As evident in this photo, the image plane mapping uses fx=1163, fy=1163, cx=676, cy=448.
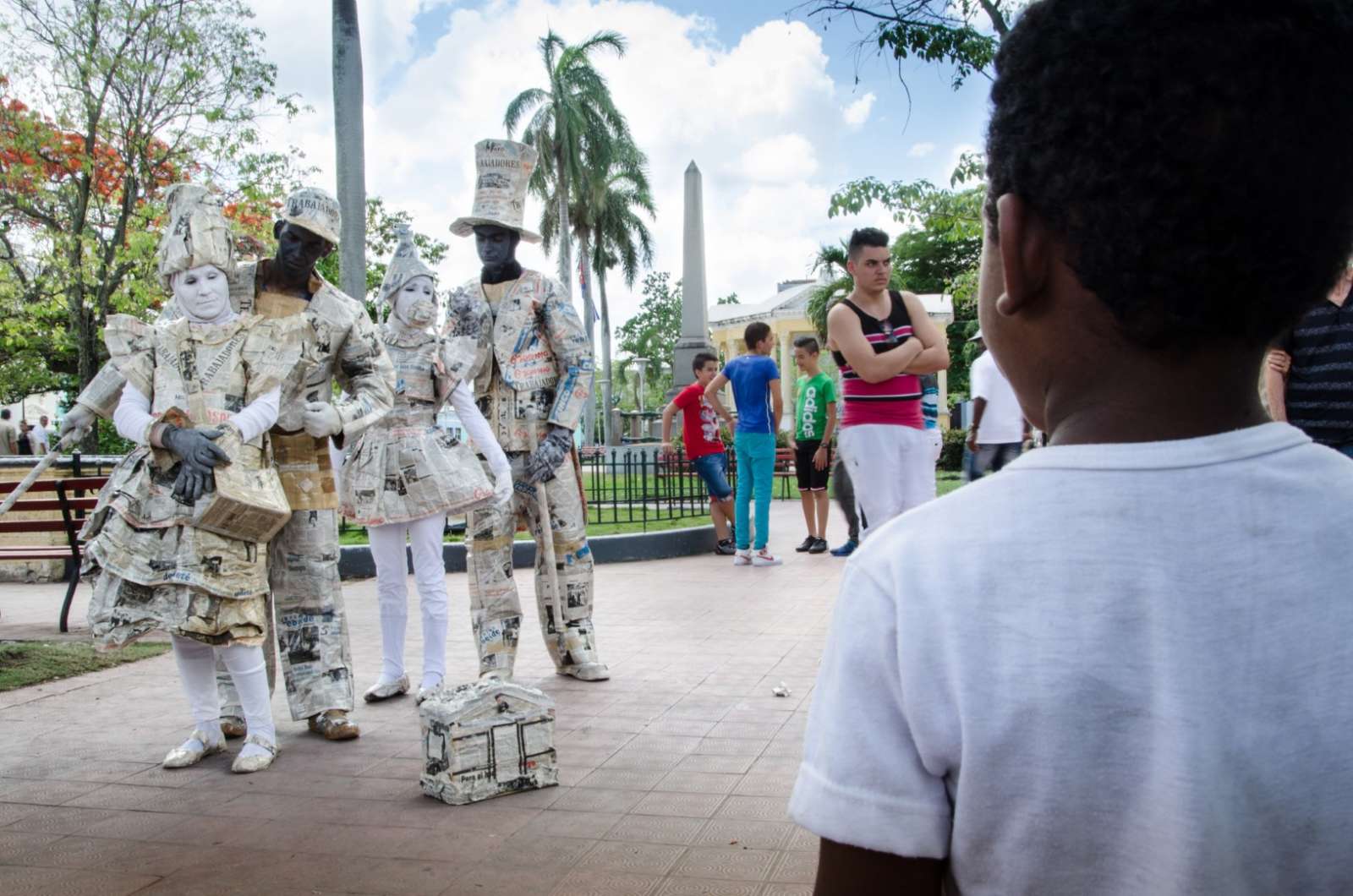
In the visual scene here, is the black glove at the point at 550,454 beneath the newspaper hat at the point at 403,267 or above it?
beneath

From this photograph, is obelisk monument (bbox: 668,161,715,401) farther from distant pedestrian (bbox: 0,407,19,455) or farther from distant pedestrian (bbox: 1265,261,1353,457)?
distant pedestrian (bbox: 1265,261,1353,457)

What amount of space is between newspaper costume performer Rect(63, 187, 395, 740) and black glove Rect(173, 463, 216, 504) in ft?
1.99

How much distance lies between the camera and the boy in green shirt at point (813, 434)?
36.4ft

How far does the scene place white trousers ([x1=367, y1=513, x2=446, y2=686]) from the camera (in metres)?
5.67

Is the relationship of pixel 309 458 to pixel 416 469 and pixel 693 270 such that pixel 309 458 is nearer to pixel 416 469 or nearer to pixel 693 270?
pixel 416 469

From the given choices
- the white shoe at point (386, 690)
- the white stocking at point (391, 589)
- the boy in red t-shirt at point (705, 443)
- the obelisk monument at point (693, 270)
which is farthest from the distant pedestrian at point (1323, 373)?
the obelisk monument at point (693, 270)

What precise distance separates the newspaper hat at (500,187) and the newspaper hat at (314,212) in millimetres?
941

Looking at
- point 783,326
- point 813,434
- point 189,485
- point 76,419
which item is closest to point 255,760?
point 189,485

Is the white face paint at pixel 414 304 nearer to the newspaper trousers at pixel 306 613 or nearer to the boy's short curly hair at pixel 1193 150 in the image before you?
the newspaper trousers at pixel 306 613

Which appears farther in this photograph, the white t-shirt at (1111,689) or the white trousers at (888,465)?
the white trousers at (888,465)

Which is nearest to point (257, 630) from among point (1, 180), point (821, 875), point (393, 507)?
point (393, 507)

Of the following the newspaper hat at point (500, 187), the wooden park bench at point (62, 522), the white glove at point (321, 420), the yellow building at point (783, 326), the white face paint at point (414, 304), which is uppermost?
the yellow building at point (783, 326)

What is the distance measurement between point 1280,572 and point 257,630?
4230 mm

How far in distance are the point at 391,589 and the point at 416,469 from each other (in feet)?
2.18
